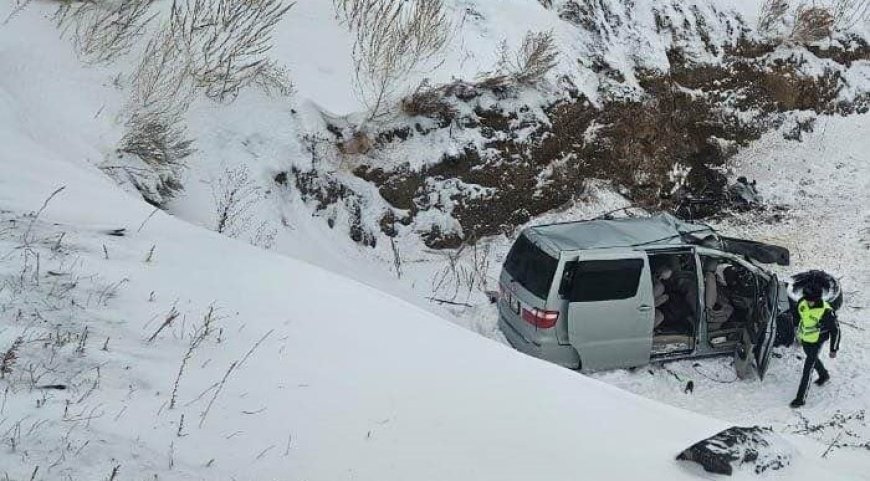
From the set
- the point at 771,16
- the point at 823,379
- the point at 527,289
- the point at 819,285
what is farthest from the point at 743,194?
the point at 527,289

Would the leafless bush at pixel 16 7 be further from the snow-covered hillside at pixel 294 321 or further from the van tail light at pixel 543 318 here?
the van tail light at pixel 543 318

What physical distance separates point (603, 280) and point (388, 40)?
5940 millimetres

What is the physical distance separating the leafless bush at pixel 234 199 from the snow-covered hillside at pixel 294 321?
1.5 inches

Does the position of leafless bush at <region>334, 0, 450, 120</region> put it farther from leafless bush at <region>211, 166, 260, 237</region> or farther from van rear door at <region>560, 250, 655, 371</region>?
van rear door at <region>560, 250, 655, 371</region>

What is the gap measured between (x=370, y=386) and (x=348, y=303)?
1.24m

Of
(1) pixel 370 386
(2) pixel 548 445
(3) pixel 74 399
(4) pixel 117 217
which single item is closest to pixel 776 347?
(2) pixel 548 445

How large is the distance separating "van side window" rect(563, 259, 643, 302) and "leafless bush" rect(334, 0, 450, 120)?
5046mm

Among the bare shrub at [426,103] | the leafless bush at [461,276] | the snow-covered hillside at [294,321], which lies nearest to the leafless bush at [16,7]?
the snow-covered hillside at [294,321]

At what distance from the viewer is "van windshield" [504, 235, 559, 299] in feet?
25.3

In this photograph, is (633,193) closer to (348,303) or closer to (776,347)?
(776,347)

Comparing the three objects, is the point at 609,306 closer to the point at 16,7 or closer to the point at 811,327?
the point at 811,327

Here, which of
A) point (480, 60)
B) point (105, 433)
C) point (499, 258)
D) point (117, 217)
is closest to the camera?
point (105, 433)

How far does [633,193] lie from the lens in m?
13.0

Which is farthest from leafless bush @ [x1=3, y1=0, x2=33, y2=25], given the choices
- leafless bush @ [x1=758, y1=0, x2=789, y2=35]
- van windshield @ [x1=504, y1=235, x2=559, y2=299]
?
leafless bush @ [x1=758, y1=0, x2=789, y2=35]
